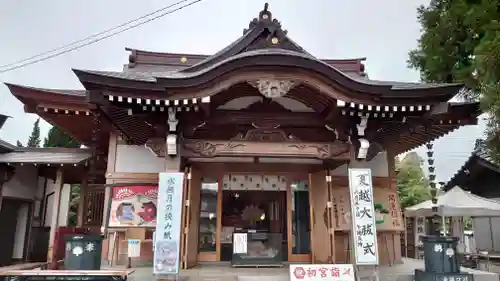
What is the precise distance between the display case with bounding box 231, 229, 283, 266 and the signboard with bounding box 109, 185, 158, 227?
195cm

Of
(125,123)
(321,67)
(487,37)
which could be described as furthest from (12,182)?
(487,37)

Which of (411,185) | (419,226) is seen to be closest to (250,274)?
(419,226)

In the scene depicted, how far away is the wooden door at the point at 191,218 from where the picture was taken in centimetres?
780

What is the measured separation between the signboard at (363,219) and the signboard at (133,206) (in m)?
4.17

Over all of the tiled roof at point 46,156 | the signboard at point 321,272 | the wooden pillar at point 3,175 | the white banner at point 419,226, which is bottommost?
the signboard at point 321,272

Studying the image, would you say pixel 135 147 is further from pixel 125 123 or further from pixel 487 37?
pixel 487 37

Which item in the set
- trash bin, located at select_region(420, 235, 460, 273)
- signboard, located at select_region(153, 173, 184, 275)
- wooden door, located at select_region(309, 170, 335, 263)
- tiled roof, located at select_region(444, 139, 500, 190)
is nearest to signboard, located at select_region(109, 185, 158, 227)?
signboard, located at select_region(153, 173, 184, 275)

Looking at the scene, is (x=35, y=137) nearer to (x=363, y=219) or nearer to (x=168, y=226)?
(x=168, y=226)

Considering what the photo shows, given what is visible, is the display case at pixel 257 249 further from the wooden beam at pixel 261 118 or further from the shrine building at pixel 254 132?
the wooden beam at pixel 261 118

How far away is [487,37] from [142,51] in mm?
8204

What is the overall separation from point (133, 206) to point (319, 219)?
4.31 m

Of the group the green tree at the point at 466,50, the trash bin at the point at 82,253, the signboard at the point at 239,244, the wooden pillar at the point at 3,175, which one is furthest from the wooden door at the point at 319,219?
the wooden pillar at the point at 3,175

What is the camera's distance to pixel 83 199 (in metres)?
10.6

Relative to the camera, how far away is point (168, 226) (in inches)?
251
